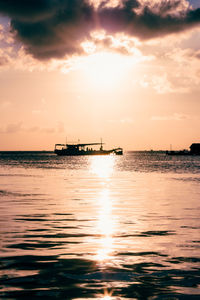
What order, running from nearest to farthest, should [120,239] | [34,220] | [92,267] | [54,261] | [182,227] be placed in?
[92,267], [54,261], [120,239], [182,227], [34,220]

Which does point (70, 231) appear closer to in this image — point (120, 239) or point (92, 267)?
point (120, 239)

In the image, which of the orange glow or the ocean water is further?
the orange glow

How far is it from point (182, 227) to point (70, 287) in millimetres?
9188

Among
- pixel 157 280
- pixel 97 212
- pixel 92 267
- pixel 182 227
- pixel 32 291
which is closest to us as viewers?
pixel 32 291

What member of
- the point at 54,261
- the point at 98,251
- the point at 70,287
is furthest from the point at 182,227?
the point at 70,287

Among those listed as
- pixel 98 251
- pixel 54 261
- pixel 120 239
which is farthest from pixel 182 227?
pixel 54 261

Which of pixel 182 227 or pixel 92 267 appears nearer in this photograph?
pixel 92 267

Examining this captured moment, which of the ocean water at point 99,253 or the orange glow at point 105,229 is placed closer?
the ocean water at point 99,253

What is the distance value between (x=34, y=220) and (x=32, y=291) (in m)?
10.6

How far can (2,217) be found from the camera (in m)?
19.3

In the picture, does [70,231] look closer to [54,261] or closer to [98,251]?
[98,251]

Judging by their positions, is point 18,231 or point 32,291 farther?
point 18,231

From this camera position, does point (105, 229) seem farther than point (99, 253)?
Yes

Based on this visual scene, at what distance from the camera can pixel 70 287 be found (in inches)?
340
